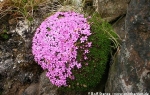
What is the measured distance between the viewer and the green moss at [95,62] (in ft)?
11.4

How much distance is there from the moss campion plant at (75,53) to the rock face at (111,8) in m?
0.68

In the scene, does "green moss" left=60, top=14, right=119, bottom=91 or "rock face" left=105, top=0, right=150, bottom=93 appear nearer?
"rock face" left=105, top=0, right=150, bottom=93

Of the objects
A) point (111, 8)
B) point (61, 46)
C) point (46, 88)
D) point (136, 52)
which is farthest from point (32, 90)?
point (136, 52)

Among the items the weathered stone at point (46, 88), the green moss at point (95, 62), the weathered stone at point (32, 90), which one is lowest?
the weathered stone at point (32, 90)

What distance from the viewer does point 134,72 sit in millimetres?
2844

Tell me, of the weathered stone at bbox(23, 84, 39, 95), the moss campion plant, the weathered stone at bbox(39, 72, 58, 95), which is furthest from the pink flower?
the weathered stone at bbox(23, 84, 39, 95)

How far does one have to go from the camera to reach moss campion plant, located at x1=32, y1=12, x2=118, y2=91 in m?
3.47

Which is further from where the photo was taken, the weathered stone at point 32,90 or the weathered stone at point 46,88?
the weathered stone at point 32,90

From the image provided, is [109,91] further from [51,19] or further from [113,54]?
[51,19]

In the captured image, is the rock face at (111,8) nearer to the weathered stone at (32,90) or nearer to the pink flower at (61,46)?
the pink flower at (61,46)

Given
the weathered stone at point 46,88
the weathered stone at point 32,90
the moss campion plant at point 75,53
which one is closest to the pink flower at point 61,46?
the moss campion plant at point 75,53

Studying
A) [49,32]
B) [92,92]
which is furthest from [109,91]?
[49,32]

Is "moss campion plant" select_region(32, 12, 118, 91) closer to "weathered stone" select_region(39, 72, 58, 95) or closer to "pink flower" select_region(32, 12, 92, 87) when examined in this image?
"pink flower" select_region(32, 12, 92, 87)

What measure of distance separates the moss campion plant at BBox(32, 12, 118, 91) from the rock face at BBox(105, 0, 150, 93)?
1.79 feet
